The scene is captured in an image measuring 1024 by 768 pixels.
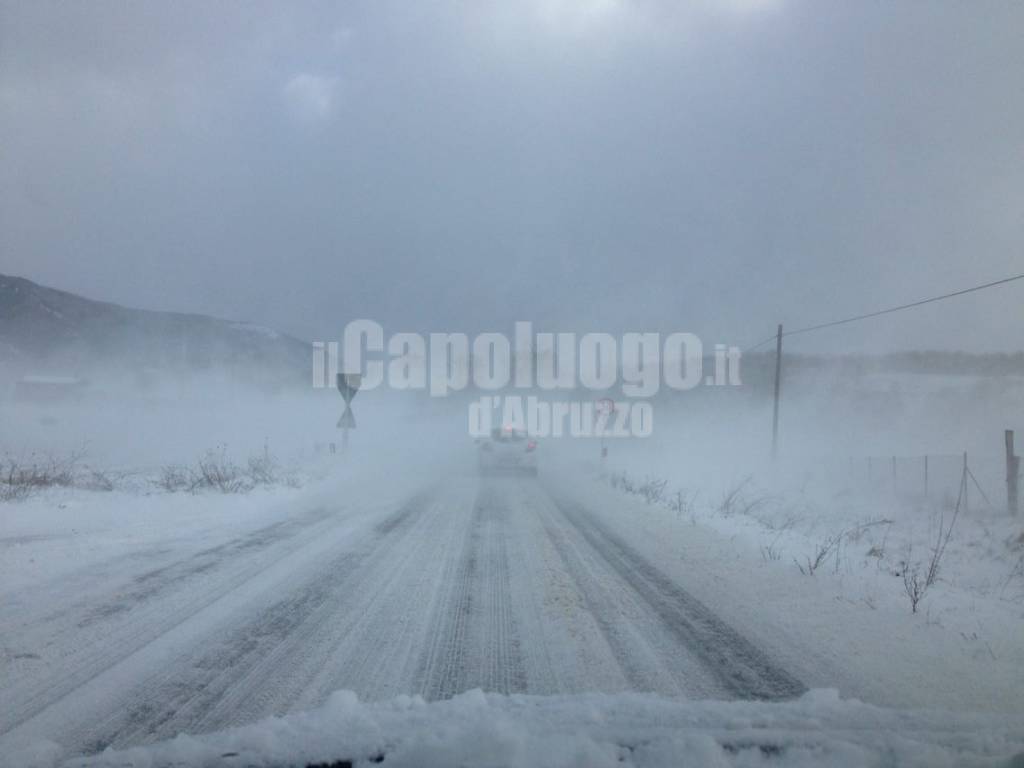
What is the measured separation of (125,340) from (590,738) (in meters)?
88.2

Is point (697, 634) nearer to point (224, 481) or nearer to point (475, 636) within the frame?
point (475, 636)

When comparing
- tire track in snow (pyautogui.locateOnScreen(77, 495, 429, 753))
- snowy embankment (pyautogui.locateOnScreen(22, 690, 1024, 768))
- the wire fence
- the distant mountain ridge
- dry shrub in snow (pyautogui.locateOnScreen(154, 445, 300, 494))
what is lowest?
the wire fence

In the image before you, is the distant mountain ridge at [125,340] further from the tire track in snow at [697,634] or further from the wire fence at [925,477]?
the tire track in snow at [697,634]

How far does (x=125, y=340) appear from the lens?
77688 millimetres

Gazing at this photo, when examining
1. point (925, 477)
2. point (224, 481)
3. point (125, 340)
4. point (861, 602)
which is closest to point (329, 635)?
point (861, 602)

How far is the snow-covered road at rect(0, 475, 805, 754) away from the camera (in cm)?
389

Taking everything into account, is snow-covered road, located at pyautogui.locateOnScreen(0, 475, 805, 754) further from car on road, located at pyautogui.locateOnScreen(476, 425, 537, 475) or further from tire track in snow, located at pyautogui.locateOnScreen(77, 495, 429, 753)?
car on road, located at pyautogui.locateOnScreen(476, 425, 537, 475)

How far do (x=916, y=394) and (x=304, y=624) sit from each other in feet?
193

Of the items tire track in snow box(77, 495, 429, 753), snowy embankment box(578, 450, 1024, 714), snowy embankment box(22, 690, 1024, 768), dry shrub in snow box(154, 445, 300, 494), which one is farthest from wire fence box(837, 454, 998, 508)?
tire track in snow box(77, 495, 429, 753)

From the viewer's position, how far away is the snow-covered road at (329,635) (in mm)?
3890

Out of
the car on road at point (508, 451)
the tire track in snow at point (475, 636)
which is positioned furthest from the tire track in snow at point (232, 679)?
the car on road at point (508, 451)

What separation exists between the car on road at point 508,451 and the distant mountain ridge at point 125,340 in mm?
56218

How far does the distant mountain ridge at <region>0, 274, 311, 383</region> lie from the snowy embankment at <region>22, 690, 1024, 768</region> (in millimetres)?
72545

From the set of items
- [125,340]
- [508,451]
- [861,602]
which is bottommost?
[861,602]
